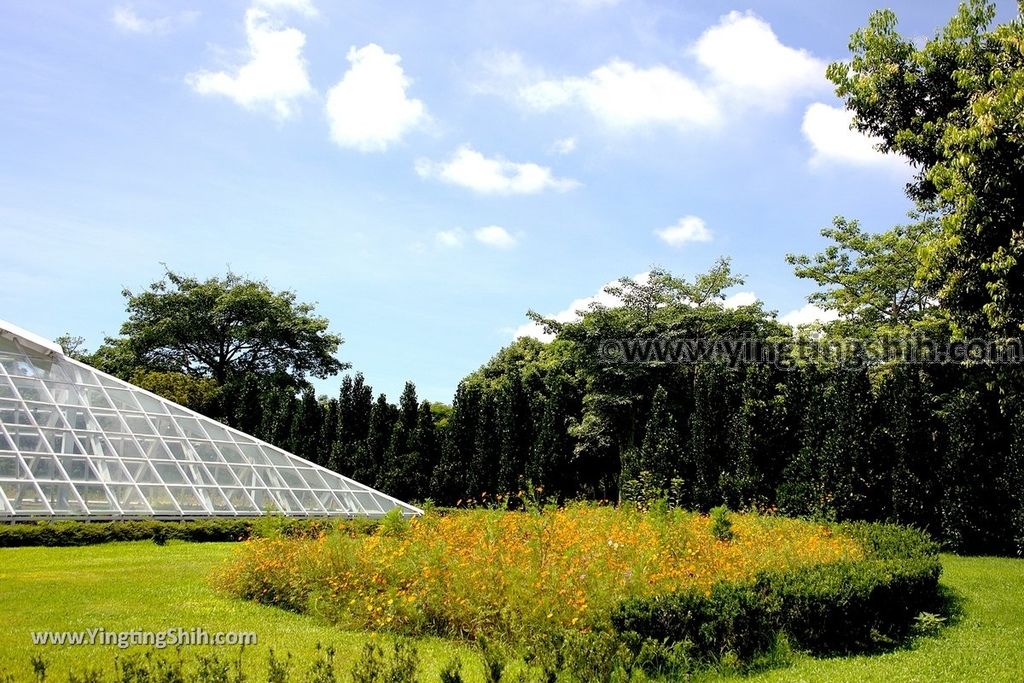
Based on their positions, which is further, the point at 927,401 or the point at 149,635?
the point at 927,401

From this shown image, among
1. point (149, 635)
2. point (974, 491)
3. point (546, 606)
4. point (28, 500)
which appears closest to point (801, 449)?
point (974, 491)

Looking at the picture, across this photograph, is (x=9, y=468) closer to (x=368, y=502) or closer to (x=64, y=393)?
(x=64, y=393)

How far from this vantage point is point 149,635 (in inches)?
306

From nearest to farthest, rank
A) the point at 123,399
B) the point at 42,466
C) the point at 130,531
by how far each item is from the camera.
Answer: the point at 130,531 < the point at 42,466 < the point at 123,399

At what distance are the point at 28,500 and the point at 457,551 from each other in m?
11.5

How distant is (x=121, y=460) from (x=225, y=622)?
36.0 feet

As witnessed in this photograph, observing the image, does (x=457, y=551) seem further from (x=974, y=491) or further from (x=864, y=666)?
(x=974, y=491)

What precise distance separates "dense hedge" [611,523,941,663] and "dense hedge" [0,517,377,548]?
6.94m

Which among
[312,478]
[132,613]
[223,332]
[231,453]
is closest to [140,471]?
[231,453]

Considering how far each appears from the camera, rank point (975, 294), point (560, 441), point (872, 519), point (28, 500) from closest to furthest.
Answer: point (975, 294) → point (28, 500) → point (872, 519) → point (560, 441)

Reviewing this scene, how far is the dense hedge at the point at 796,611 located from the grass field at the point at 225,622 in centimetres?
34

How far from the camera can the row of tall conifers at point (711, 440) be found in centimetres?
1709

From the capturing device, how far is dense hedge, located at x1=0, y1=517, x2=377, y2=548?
47.3 ft

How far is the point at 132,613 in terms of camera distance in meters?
8.76
